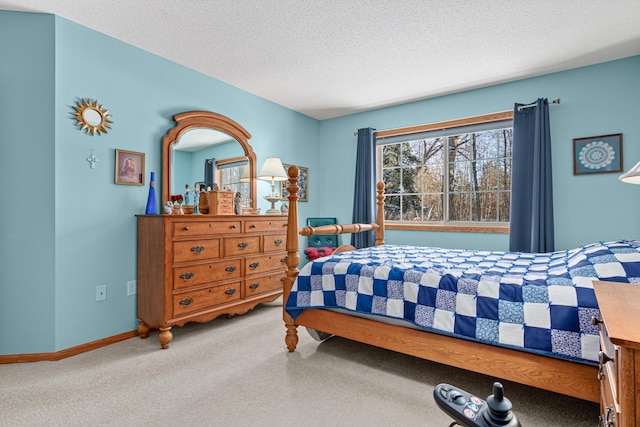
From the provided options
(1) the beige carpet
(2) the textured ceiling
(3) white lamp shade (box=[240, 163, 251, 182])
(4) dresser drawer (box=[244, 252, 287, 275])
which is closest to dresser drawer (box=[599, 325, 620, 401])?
(1) the beige carpet

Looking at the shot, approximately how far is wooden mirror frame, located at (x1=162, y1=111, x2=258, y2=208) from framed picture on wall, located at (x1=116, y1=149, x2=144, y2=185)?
0.65 ft

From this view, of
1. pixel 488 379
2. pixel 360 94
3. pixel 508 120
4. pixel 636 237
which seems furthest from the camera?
pixel 360 94

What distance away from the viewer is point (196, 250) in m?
2.68

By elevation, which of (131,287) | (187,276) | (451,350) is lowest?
(451,350)

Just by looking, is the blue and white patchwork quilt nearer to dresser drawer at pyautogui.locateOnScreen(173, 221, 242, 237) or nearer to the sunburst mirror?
dresser drawer at pyautogui.locateOnScreen(173, 221, 242, 237)

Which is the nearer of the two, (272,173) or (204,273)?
(204,273)

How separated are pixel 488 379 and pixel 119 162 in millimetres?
3228

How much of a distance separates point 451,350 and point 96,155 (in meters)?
2.96

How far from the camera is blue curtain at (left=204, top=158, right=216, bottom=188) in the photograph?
3297mm

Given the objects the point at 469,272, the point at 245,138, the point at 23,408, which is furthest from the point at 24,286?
the point at 469,272

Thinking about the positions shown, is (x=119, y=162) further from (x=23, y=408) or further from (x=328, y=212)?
(x=328, y=212)

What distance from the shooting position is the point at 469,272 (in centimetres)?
184

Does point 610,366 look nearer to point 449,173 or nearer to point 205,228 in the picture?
→ point 205,228

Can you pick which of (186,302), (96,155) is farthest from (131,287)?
(96,155)
